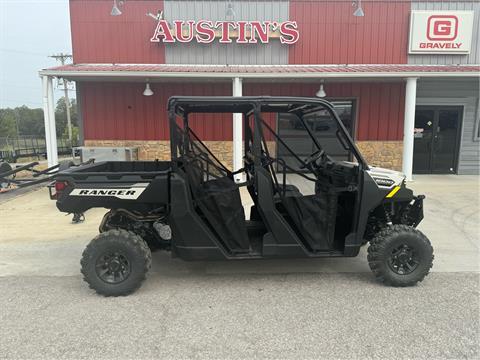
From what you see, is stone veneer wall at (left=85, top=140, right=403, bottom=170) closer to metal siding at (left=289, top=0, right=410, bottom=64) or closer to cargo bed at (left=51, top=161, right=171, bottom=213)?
metal siding at (left=289, top=0, right=410, bottom=64)

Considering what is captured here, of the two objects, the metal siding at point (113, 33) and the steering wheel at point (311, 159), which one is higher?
the metal siding at point (113, 33)

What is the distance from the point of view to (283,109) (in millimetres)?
3992

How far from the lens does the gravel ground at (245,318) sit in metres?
2.54

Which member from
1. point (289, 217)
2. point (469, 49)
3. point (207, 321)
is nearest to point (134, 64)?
point (289, 217)

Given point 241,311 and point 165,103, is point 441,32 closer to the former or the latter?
point 165,103

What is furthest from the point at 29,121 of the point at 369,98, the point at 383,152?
the point at 383,152

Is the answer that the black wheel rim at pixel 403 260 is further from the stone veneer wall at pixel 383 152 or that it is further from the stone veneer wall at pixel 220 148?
the stone veneer wall at pixel 383 152

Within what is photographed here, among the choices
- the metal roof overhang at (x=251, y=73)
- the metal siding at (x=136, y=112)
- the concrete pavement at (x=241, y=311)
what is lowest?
the concrete pavement at (x=241, y=311)

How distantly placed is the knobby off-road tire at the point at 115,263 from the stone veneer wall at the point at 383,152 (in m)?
9.65

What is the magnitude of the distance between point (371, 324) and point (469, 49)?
38.0 ft

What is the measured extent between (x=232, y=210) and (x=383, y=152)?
31.2 feet

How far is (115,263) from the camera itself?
3369mm

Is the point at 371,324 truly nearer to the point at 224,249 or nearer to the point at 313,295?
the point at 313,295

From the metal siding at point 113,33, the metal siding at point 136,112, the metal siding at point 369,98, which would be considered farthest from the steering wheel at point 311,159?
the metal siding at point 113,33
